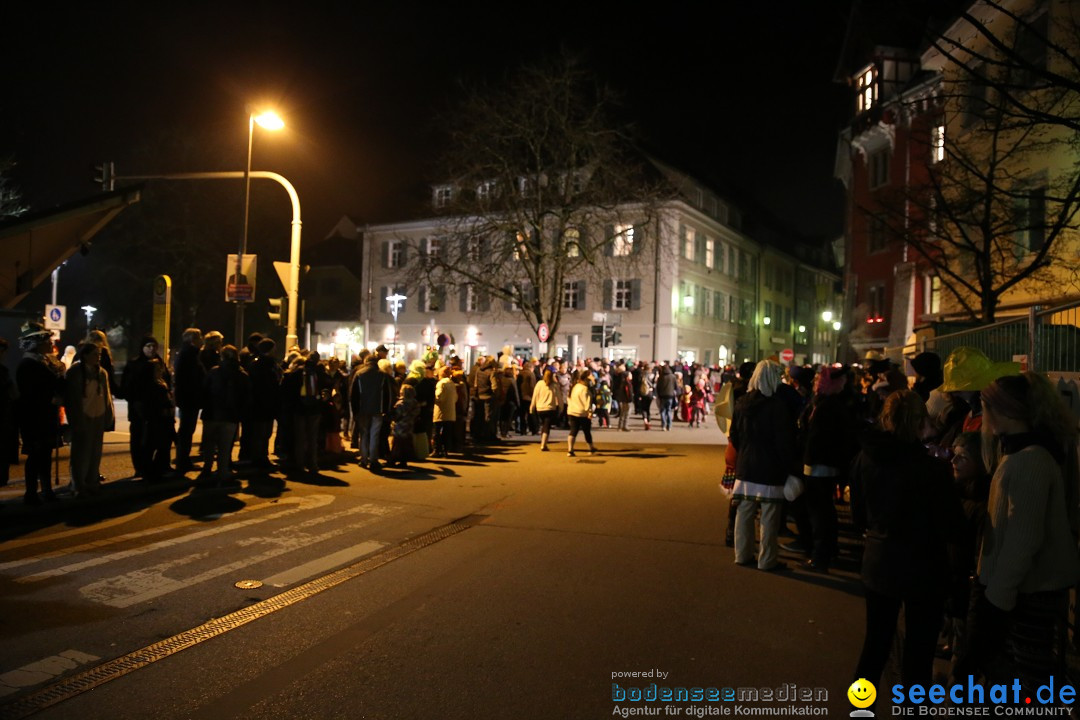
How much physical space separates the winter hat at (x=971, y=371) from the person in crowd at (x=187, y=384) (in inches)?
363

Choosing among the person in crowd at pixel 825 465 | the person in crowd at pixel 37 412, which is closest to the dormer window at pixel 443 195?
the person in crowd at pixel 37 412

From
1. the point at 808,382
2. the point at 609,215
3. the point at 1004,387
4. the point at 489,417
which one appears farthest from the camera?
the point at 609,215

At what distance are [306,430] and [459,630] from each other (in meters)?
7.65

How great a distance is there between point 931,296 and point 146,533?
2769 cm

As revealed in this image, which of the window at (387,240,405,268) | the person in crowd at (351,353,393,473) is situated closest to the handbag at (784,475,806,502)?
the person in crowd at (351,353,393,473)

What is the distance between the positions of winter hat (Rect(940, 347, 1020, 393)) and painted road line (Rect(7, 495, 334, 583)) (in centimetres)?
691

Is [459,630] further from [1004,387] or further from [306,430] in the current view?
[306,430]

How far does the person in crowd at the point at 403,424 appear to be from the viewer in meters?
13.4

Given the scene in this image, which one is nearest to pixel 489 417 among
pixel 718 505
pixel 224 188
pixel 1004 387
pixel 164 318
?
pixel 164 318

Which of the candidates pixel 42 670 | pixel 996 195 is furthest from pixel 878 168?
pixel 42 670

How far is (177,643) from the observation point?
16.1ft

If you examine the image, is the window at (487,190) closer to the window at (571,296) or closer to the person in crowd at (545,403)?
the person in crowd at (545,403)

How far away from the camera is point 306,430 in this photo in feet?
40.1

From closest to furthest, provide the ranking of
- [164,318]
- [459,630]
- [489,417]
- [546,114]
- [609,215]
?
[459,630] < [164,318] < [489,417] < [546,114] < [609,215]
